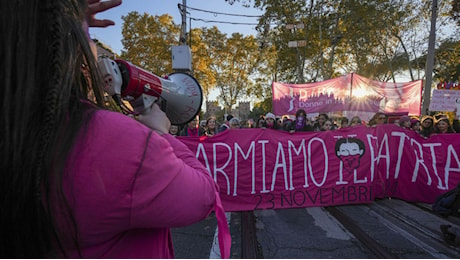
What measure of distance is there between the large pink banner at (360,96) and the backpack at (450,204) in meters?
5.71

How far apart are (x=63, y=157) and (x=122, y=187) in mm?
129

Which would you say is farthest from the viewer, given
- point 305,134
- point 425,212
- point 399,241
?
point 305,134

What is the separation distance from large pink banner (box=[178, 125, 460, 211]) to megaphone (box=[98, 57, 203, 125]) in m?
2.99

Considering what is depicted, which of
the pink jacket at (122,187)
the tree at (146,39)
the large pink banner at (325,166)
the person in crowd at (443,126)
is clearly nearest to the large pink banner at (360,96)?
the person in crowd at (443,126)

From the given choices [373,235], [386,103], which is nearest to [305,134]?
[373,235]

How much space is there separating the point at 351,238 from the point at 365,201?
1.63 meters

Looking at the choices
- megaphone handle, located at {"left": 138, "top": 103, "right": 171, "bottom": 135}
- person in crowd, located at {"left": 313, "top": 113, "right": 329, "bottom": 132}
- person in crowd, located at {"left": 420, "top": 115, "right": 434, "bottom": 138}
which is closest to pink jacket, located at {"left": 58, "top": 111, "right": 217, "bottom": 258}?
megaphone handle, located at {"left": 138, "top": 103, "right": 171, "bottom": 135}

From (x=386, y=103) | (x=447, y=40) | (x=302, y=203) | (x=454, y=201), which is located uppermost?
(x=447, y=40)

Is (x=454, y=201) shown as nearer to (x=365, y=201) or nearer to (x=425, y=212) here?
(x=425, y=212)

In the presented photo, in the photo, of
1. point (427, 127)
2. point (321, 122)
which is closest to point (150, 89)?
point (321, 122)

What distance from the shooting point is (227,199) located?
14.3 feet

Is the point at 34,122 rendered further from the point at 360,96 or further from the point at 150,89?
the point at 360,96

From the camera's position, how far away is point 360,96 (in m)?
8.69

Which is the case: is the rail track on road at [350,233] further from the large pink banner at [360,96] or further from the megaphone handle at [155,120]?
the large pink banner at [360,96]
